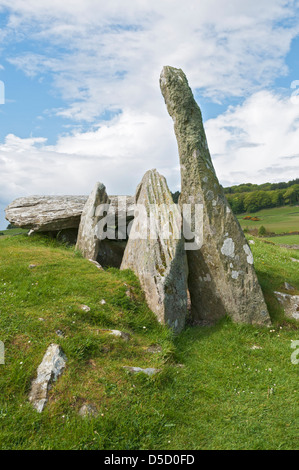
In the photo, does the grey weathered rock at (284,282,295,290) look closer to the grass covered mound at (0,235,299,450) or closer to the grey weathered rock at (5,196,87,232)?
the grass covered mound at (0,235,299,450)

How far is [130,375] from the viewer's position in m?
6.76

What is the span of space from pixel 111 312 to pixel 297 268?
1001cm

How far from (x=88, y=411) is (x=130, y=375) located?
1.15 meters

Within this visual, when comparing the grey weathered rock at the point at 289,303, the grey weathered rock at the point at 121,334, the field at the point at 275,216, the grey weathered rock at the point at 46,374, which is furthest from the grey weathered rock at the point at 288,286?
the field at the point at 275,216

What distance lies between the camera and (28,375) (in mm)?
6430

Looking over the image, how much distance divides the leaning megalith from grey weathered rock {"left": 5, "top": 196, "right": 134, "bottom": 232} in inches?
265

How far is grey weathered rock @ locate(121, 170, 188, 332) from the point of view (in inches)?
360

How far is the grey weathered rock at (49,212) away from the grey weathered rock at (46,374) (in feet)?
34.4

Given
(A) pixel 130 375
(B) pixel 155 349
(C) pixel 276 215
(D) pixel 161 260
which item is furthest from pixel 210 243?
(C) pixel 276 215

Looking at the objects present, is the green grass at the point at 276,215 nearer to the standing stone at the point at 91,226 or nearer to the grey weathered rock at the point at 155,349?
the standing stone at the point at 91,226

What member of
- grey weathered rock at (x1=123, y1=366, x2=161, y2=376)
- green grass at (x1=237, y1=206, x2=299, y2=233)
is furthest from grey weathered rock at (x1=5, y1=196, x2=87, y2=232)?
green grass at (x1=237, y1=206, x2=299, y2=233)

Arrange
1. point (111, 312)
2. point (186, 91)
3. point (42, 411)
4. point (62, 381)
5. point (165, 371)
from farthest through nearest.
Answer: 1. point (186, 91)
2. point (111, 312)
3. point (165, 371)
4. point (62, 381)
5. point (42, 411)
